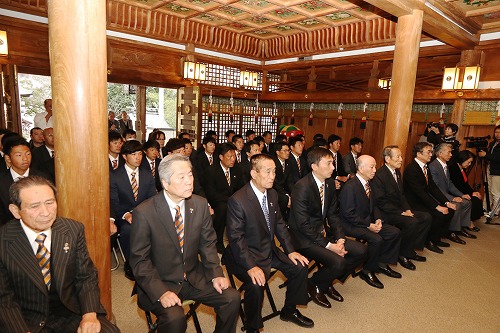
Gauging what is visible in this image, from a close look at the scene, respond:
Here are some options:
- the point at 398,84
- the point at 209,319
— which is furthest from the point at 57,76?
the point at 398,84

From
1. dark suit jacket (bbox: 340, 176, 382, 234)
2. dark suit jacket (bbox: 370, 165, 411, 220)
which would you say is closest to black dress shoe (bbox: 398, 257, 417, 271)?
dark suit jacket (bbox: 370, 165, 411, 220)

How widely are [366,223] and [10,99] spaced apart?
7.46 metres

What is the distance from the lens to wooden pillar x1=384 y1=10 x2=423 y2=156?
5.36 m

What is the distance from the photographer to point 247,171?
628 cm

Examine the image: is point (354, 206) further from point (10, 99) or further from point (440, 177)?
point (10, 99)

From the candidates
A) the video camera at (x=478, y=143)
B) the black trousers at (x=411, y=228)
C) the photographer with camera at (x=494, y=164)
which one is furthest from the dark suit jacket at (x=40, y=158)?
the photographer with camera at (x=494, y=164)

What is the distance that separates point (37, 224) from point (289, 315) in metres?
2.53

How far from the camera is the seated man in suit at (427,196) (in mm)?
5355

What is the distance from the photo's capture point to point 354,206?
14.1ft

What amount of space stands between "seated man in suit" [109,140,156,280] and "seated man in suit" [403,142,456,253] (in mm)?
4309

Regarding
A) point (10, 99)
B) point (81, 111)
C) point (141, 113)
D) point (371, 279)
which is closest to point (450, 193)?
point (371, 279)

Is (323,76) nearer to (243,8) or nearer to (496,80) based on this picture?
(243,8)

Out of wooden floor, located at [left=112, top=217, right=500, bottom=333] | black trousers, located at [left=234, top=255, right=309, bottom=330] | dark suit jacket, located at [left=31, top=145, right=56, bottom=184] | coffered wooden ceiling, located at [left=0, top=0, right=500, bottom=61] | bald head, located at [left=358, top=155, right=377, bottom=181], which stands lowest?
wooden floor, located at [left=112, top=217, right=500, bottom=333]

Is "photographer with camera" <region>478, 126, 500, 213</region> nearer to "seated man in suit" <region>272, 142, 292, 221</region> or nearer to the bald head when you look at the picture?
the bald head
